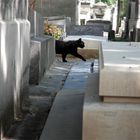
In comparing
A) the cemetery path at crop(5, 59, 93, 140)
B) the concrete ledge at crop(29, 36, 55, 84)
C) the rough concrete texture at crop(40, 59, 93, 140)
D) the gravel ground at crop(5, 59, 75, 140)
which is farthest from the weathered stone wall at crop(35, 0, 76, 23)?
the rough concrete texture at crop(40, 59, 93, 140)

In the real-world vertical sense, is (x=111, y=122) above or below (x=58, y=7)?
below

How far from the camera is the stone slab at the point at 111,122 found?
5.17 meters

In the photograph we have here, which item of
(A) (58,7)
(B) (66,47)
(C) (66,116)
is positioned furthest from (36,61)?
(A) (58,7)

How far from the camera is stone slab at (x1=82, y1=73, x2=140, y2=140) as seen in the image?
5172mm

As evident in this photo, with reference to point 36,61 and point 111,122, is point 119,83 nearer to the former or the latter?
point 111,122

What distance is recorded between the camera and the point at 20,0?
28.1 ft

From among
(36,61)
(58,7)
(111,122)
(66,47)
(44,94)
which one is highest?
(58,7)

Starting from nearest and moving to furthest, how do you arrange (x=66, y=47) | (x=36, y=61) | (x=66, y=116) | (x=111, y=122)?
1. (x=111, y=122)
2. (x=66, y=116)
3. (x=36, y=61)
4. (x=66, y=47)

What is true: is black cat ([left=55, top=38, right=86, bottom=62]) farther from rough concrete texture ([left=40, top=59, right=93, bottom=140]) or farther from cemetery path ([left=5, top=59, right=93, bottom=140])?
rough concrete texture ([left=40, top=59, right=93, bottom=140])

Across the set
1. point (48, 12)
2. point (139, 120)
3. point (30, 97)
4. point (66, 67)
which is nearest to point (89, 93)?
point (139, 120)

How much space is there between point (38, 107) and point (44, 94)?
1.32m

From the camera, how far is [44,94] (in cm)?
983

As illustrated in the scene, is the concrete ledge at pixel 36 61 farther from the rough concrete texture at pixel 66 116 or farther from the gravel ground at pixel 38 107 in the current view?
the rough concrete texture at pixel 66 116

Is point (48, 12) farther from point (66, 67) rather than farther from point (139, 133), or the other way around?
point (139, 133)
